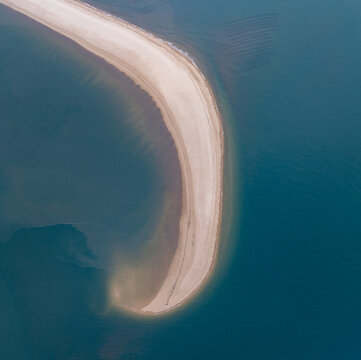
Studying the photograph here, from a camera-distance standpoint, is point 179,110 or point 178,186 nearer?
point 178,186

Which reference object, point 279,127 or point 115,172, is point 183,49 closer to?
point 279,127

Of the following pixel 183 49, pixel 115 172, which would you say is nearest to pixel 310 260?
pixel 115 172

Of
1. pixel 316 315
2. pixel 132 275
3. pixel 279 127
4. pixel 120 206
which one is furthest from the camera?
pixel 279 127

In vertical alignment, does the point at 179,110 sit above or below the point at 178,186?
above
